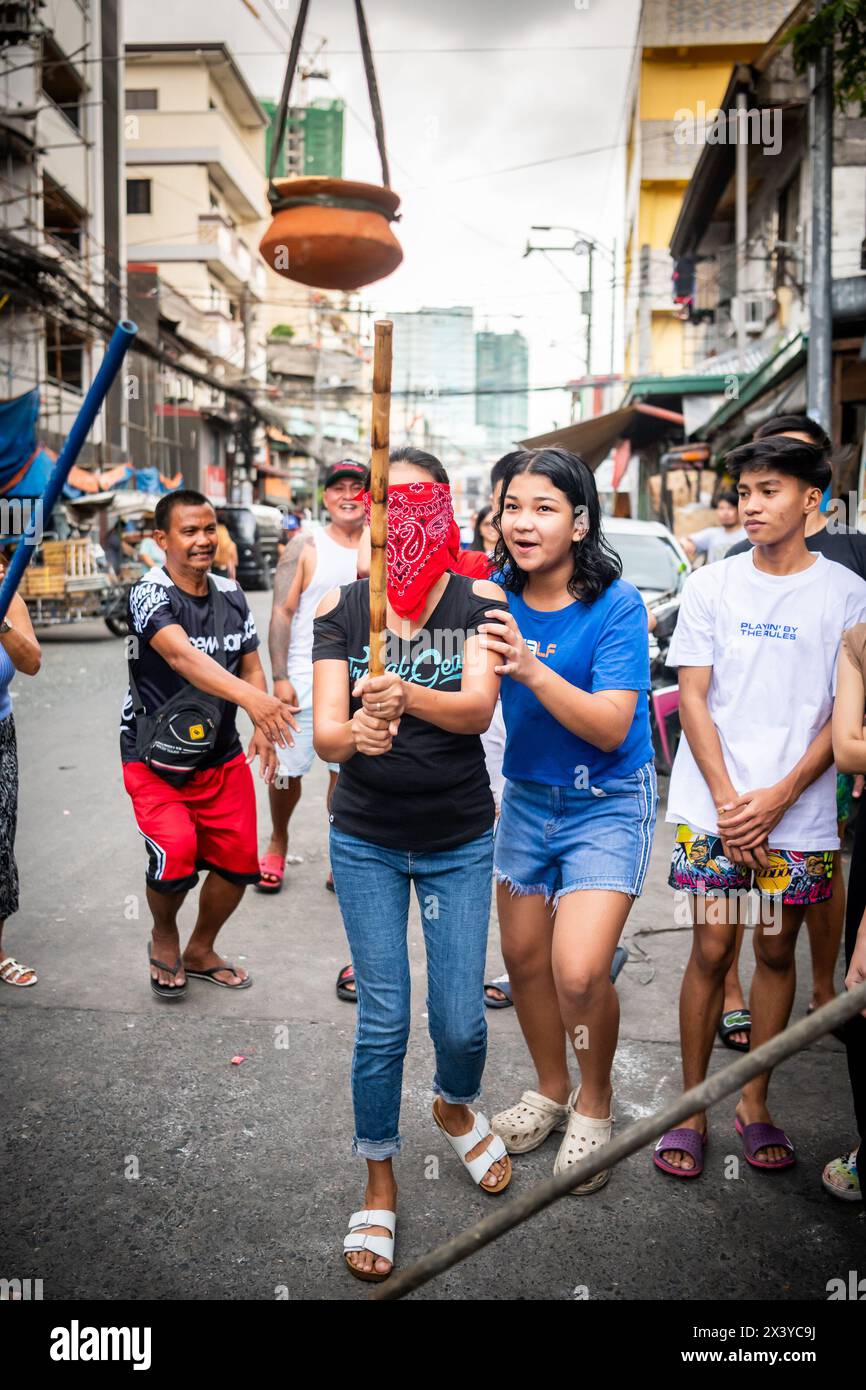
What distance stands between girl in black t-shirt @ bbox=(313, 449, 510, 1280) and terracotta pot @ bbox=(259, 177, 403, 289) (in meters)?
0.61

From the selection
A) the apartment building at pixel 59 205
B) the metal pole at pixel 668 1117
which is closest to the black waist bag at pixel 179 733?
the metal pole at pixel 668 1117

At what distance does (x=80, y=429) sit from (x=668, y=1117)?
1.62 meters

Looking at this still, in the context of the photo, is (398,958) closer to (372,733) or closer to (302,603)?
(372,733)

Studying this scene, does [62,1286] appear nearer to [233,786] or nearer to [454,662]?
[454,662]

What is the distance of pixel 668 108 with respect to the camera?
33.1m

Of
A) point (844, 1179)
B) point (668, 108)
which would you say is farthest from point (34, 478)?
point (668, 108)

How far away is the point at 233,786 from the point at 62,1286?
7.11 feet

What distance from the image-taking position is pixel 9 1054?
3.76m

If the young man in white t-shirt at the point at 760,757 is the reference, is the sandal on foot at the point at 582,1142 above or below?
below

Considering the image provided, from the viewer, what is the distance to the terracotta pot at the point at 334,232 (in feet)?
9.23

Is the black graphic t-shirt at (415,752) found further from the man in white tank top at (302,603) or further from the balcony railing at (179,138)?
the balcony railing at (179,138)

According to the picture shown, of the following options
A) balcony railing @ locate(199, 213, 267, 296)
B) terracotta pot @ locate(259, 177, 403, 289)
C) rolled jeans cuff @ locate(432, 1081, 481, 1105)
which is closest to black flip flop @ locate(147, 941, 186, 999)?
rolled jeans cuff @ locate(432, 1081, 481, 1105)

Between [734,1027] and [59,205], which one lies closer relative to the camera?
[734,1027]

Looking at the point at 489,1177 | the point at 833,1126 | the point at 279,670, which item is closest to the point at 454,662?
the point at 489,1177
